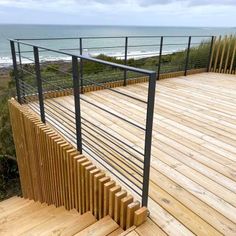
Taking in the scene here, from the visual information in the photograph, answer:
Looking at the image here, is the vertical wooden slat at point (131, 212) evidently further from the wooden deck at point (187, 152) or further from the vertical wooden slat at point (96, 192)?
the vertical wooden slat at point (96, 192)

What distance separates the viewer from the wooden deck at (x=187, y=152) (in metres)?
1.54

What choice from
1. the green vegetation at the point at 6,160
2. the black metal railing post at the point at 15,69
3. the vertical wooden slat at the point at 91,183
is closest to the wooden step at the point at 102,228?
the vertical wooden slat at the point at 91,183

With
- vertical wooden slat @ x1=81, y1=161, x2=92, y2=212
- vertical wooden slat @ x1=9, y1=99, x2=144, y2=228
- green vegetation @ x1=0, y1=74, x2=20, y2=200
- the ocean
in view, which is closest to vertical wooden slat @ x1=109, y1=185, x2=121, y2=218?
vertical wooden slat @ x1=9, y1=99, x2=144, y2=228

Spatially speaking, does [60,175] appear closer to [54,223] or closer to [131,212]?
[54,223]

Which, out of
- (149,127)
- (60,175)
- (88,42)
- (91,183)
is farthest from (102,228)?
(88,42)

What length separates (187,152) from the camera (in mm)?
2328

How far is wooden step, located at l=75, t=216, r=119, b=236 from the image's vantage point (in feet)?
5.03

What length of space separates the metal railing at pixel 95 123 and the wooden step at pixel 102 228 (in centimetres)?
26

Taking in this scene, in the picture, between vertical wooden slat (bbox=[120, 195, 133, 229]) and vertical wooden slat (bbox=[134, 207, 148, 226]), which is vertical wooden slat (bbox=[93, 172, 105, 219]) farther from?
vertical wooden slat (bbox=[134, 207, 148, 226])

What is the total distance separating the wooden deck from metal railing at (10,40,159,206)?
3.0 inches

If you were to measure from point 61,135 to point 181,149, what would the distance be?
4.14ft

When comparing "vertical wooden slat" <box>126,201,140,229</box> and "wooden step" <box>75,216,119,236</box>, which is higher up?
"vertical wooden slat" <box>126,201,140,229</box>

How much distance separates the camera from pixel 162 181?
1.90 m

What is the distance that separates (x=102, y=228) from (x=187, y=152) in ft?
3.81
